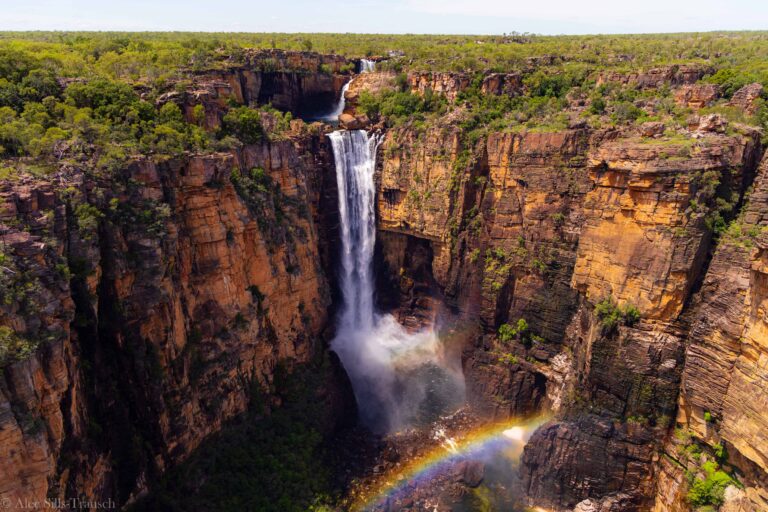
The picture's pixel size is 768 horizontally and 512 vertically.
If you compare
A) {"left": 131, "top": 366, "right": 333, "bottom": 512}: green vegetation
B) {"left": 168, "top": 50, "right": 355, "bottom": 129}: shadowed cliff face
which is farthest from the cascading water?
{"left": 131, "top": 366, "right": 333, "bottom": 512}: green vegetation

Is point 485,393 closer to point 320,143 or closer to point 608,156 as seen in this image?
point 608,156

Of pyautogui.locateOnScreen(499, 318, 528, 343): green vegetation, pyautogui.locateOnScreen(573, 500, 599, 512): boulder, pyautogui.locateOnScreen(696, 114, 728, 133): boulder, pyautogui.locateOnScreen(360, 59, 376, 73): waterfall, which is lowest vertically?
pyautogui.locateOnScreen(573, 500, 599, 512): boulder

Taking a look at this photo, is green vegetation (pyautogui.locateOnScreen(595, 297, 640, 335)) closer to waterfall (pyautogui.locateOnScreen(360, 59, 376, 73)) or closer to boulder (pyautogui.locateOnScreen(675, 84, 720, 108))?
boulder (pyautogui.locateOnScreen(675, 84, 720, 108))

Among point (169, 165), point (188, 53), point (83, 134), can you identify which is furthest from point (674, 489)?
point (188, 53)

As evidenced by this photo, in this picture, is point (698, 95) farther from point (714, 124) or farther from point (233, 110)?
point (233, 110)

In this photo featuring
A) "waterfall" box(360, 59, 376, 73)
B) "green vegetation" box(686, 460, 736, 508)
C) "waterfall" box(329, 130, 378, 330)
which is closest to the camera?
"green vegetation" box(686, 460, 736, 508)

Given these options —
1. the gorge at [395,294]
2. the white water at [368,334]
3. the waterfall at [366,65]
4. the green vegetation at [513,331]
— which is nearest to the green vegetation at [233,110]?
the gorge at [395,294]

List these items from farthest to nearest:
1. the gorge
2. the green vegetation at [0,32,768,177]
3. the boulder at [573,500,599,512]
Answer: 1. the boulder at [573,500,599,512]
2. the green vegetation at [0,32,768,177]
3. the gorge

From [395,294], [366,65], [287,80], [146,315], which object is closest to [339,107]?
[366,65]
